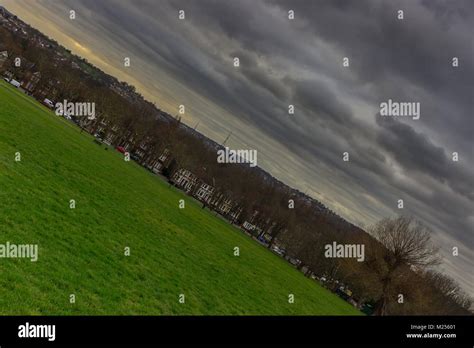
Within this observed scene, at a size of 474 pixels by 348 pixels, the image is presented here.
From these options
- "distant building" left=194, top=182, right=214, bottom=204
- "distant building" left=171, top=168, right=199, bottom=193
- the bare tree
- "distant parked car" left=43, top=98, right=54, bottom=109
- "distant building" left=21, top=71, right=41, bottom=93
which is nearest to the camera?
the bare tree

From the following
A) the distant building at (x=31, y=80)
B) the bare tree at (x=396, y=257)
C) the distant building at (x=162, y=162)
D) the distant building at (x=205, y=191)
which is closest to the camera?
the bare tree at (x=396, y=257)

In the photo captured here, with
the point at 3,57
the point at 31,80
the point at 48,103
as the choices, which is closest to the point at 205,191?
the point at 48,103

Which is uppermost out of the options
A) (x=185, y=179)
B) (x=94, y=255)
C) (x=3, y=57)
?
(x=3, y=57)

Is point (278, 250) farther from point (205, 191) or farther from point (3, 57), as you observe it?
point (3, 57)

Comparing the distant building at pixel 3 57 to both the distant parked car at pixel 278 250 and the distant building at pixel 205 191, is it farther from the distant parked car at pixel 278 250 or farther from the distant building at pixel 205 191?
the distant parked car at pixel 278 250

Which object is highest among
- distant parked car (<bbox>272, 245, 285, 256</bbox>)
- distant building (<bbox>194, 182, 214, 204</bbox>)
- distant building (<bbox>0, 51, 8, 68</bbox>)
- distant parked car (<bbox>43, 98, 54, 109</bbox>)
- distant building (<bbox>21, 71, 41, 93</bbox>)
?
distant building (<bbox>0, 51, 8, 68</bbox>)

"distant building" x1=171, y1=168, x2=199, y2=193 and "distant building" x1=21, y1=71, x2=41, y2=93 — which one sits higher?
"distant building" x1=21, y1=71, x2=41, y2=93

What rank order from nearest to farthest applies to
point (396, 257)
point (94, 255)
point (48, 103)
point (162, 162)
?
point (94, 255)
point (396, 257)
point (48, 103)
point (162, 162)

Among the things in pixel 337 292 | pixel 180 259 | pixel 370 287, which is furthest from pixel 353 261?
pixel 180 259

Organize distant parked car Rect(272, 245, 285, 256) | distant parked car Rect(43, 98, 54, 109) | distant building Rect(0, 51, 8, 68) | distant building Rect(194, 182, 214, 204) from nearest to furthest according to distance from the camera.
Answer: distant parked car Rect(272, 245, 285, 256), distant building Rect(194, 182, 214, 204), distant parked car Rect(43, 98, 54, 109), distant building Rect(0, 51, 8, 68)

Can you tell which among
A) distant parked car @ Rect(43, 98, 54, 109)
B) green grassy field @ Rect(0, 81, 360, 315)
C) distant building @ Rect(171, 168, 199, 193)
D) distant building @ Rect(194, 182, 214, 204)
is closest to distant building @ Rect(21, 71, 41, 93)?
distant parked car @ Rect(43, 98, 54, 109)

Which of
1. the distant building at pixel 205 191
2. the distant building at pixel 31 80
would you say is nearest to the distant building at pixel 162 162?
the distant building at pixel 205 191

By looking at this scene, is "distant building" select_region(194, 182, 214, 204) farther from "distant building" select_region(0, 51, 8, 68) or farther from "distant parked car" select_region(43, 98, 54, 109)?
"distant building" select_region(0, 51, 8, 68)
